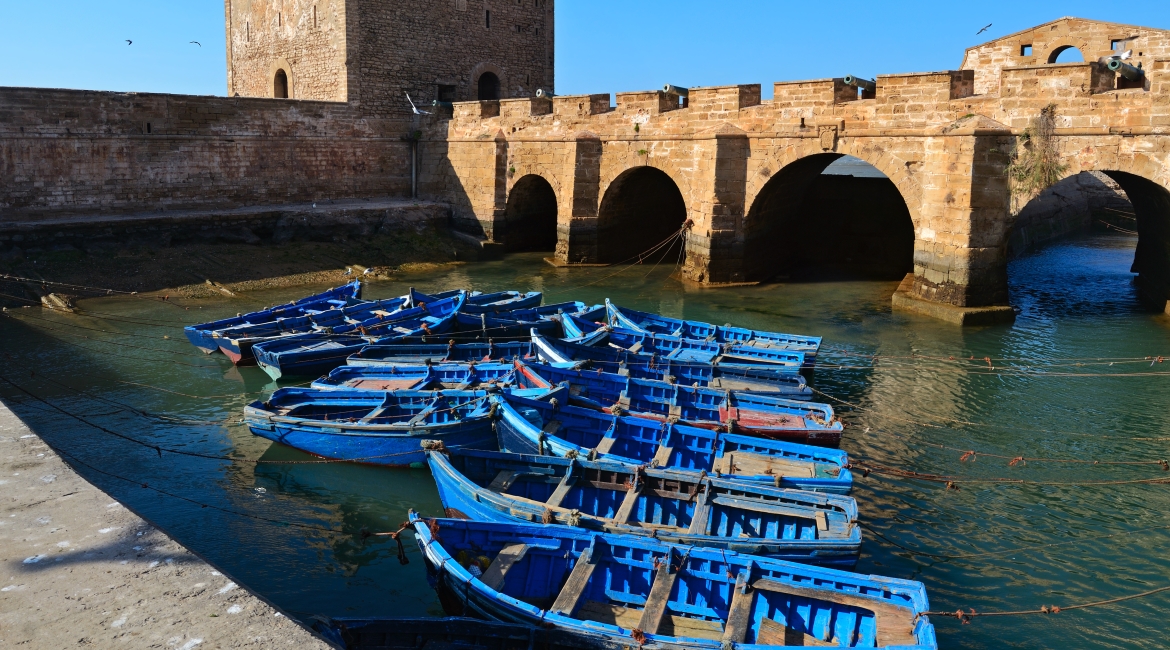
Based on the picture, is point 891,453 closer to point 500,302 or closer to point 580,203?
point 500,302

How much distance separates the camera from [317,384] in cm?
1249

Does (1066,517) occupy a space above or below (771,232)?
below

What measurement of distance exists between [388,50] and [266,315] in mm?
13772

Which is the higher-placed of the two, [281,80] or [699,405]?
[281,80]

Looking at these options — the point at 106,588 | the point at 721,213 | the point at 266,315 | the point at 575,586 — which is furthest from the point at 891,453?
the point at 266,315

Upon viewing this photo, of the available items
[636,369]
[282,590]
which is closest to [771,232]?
[636,369]

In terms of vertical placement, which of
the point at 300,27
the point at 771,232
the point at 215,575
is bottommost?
the point at 215,575

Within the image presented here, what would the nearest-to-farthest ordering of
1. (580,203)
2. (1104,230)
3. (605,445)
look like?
(605,445), (580,203), (1104,230)

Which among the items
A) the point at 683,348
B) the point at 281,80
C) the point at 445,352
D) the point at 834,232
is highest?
the point at 281,80

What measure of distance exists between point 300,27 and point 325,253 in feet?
29.1

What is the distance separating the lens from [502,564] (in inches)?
287

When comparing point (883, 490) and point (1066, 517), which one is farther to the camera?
point (883, 490)

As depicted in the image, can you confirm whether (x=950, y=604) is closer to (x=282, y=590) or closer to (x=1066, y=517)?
(x=1066, y=517)

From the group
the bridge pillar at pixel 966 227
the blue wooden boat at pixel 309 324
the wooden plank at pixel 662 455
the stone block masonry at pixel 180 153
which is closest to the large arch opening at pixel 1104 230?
the bridge pillar at pixel 966 227
